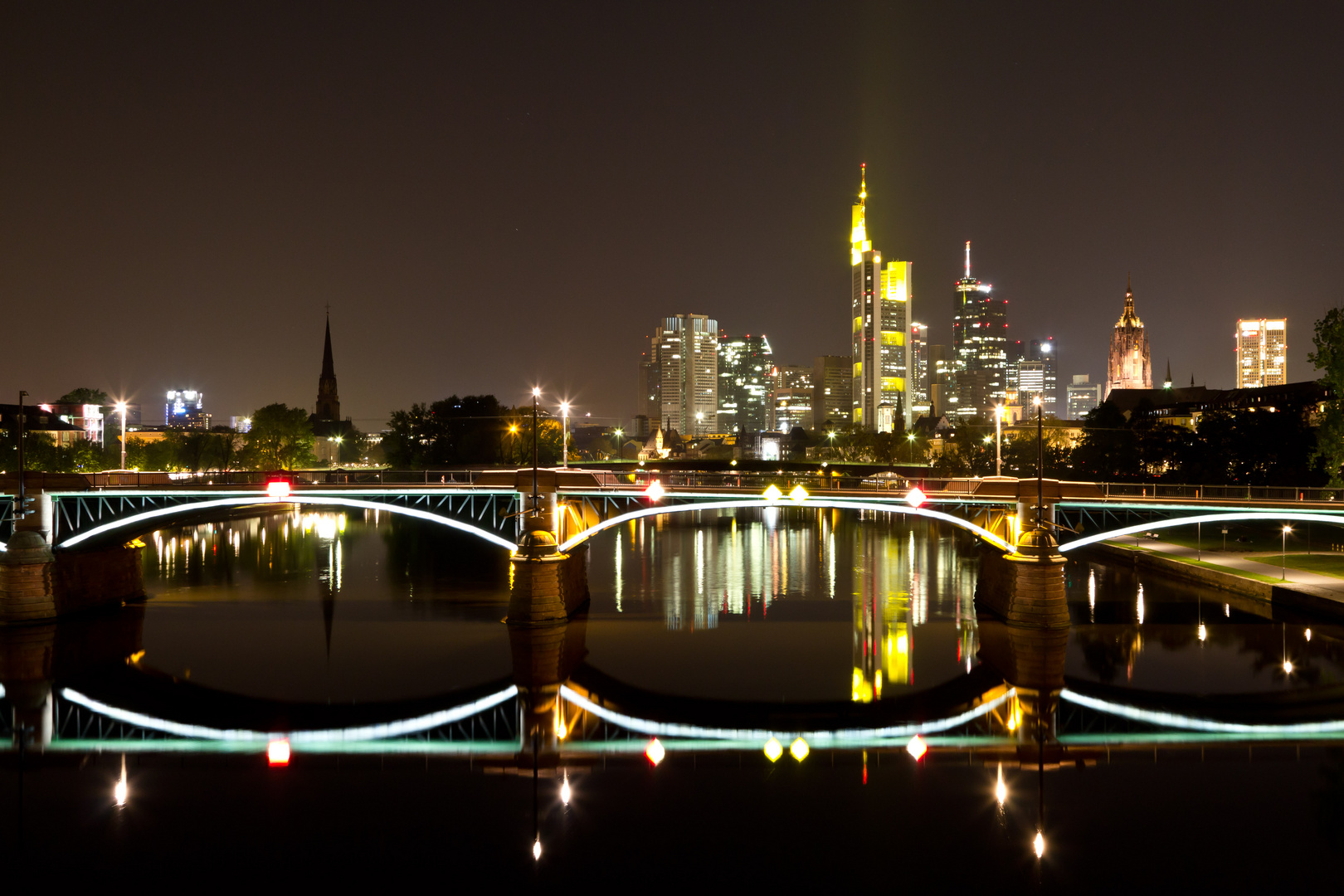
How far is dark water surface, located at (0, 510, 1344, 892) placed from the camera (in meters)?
21.5

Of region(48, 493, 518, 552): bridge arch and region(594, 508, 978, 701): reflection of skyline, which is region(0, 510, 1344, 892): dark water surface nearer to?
region(594, 508, 978, 701): reflection of skyline

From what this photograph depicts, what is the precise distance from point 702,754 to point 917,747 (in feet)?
21.2

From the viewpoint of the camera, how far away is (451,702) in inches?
1273

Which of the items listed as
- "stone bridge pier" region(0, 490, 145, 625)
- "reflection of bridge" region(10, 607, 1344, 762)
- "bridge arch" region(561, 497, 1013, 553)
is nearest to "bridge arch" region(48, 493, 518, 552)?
Result: "stone bridge pier" region(0, 490, 145, 625)

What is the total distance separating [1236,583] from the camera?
46375mm

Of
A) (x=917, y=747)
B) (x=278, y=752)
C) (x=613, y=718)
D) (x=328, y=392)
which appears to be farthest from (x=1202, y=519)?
(x=328, y=392)

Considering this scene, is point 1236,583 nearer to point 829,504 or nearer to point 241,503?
point 829,504

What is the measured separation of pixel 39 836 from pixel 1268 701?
1448 inches

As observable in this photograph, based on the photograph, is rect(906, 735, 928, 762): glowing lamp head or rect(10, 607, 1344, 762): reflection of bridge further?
rect(10, 607, 1344, 762): reflection of bridge

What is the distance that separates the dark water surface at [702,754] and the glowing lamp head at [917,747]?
0.40 m

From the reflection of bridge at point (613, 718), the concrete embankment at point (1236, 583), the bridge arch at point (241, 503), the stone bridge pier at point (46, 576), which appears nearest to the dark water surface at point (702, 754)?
the reflection of bridge at point (613, 718)

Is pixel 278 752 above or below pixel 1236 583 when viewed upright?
below

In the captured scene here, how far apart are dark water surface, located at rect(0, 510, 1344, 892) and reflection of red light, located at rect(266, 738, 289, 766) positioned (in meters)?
0.32

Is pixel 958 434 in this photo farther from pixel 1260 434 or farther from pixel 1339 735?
pixel 1339 735
